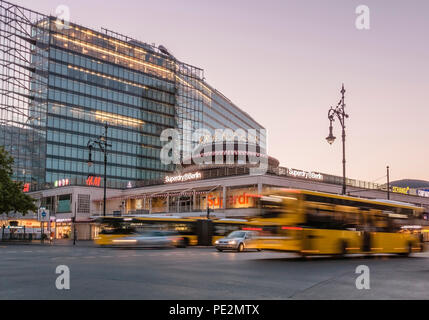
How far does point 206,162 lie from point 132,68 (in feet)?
167

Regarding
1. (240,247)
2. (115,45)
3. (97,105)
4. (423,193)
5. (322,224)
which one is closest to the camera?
(322,224)

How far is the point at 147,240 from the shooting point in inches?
1574

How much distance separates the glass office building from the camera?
103250mm

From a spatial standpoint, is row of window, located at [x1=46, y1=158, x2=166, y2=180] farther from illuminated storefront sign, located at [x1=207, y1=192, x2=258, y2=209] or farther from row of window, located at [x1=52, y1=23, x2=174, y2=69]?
illuminated storefront sign, located at [x1=207, y1=192, x2=258, y2=209]

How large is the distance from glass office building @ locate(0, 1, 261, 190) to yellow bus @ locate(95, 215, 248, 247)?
58.0m

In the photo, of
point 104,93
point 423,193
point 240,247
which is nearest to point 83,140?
point 104,93

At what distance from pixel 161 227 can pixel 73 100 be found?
7219 cm

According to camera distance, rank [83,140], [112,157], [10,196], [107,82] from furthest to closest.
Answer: [112,157]
[107,82]
[83,140]
[10,196]

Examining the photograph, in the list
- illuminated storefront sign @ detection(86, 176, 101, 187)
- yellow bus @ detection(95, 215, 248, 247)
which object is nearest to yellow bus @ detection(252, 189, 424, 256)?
yellow bus @ detection(95, 215, 248, 247)

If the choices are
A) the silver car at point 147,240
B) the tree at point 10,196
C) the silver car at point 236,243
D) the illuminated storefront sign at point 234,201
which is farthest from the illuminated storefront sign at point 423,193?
the tree at point 10,196

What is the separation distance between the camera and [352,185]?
65.8m

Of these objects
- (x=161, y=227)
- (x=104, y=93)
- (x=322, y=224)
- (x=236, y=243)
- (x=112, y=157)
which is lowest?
(x=236, y=243)

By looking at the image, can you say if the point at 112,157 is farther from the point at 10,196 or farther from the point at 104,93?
the point at 10,196

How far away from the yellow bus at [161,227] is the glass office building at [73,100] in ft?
190
